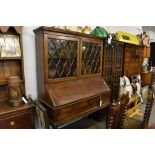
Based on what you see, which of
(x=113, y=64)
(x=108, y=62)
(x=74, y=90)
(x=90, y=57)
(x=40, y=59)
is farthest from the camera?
(x=113, y=64)

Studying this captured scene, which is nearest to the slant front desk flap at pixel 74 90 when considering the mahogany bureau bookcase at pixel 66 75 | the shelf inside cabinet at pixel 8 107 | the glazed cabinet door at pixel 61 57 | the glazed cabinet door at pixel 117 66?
the mahogany bureau bookcase at pixel 66 75

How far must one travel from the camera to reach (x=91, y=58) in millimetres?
2195

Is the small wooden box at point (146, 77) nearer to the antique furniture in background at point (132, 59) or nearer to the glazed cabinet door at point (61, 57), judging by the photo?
the antique furniture in background at point (132, 59)

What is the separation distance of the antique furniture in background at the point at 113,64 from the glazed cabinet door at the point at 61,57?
755 millimetres

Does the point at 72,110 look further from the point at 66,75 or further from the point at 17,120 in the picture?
the point at 17,120

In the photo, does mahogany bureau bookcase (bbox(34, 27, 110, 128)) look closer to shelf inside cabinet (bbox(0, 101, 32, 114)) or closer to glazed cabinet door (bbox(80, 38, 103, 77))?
glazed cabinet door (bbox(80, 38, 103, 77))

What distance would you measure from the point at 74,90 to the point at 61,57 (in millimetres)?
480

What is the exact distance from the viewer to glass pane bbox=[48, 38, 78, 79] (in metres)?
1.68

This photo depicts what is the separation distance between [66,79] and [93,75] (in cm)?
58

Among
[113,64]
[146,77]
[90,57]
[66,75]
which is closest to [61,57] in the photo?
[66,75]

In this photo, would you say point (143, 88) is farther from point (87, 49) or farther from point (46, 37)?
point (46, 37)
